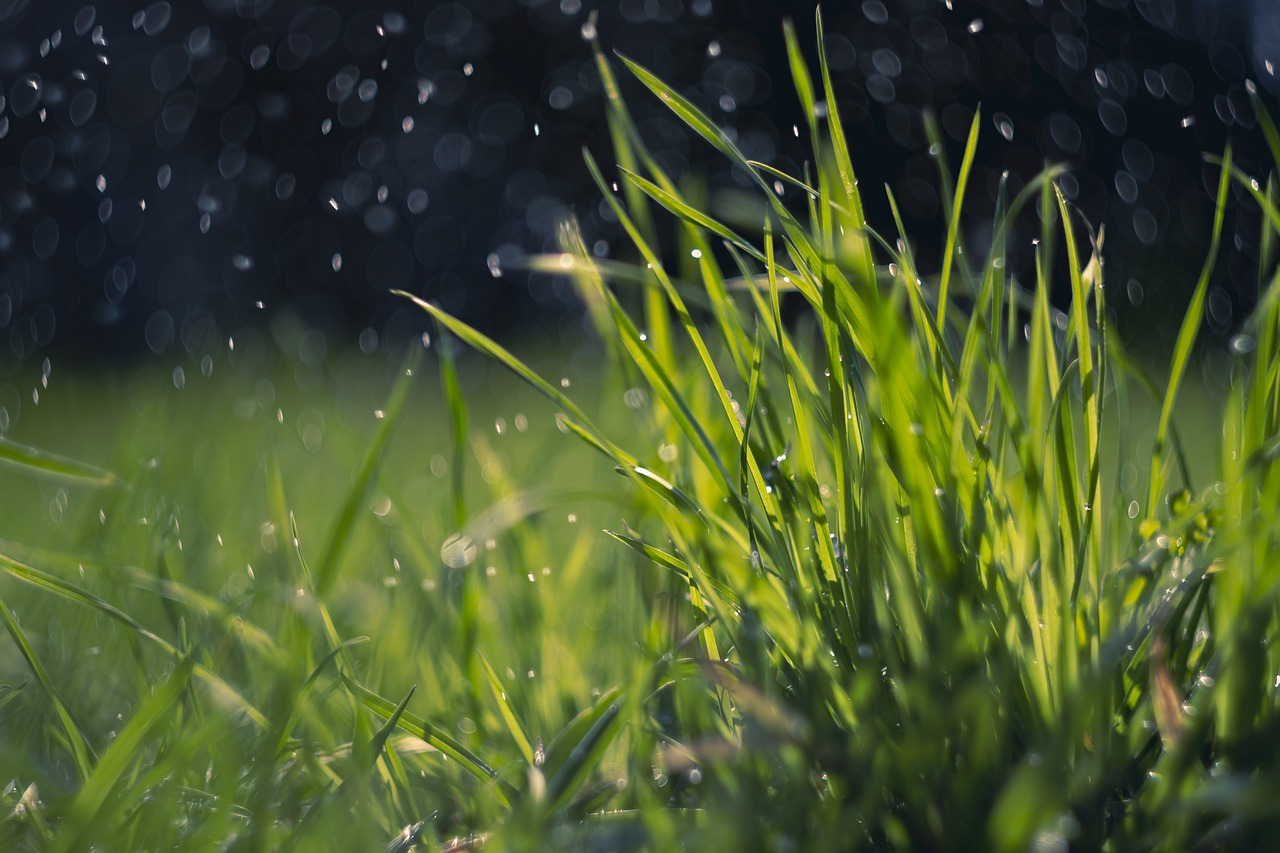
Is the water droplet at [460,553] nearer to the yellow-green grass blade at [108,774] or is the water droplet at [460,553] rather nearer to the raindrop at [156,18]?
the yellow-green grass blade at [108,774]

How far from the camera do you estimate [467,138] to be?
474cm

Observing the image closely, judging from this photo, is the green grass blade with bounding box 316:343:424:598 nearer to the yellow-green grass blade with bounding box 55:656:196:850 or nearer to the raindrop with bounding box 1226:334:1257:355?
the yellow-green grass blade with bounding box 55:656:196:850

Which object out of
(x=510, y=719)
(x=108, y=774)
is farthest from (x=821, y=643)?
(x=108, y=774)

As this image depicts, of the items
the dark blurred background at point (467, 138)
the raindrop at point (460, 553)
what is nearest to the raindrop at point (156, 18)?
the dark blurred background at point (467, 138)

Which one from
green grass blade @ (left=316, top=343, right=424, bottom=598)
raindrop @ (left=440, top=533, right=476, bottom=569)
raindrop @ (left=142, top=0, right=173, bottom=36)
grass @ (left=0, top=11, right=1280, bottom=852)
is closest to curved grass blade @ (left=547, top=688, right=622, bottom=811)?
grass @ (left=0, top=11, right=1280, bottom=852)

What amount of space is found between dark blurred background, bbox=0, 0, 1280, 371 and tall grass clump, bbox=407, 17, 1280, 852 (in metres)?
1.28

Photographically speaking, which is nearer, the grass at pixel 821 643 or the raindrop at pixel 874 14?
the grass at pixel 821 643

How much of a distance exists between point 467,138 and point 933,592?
4.56 meters

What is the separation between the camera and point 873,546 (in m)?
0.54

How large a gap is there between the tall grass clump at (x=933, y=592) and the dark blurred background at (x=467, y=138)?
128 centimetres

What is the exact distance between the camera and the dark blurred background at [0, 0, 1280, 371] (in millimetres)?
2715

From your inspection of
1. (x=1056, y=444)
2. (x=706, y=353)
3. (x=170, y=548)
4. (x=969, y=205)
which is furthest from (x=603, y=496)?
(x=969, y=205)

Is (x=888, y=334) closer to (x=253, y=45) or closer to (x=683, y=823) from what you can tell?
(x=683, y=823)

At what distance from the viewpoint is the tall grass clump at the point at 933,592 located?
1.45 feet
